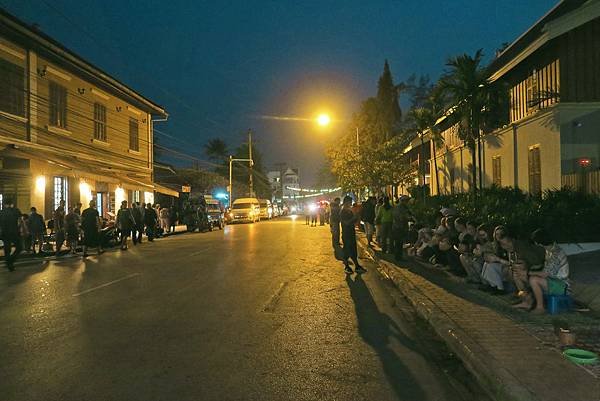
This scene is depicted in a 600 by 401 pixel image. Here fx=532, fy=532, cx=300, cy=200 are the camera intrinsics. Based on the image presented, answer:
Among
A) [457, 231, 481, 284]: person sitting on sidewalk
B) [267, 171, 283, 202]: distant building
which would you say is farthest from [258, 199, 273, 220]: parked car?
[267, 171, 283, 202]: distant building

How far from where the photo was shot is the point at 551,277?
7.46 meters

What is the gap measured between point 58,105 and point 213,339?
19438 millimetres

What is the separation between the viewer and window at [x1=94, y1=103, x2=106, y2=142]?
86.4 feet

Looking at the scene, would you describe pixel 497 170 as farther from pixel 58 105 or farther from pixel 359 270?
pixel 58 105

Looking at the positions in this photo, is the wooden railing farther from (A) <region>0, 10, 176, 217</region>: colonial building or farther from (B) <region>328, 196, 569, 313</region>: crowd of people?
(A) <region>0, 10, 176, 217</region>: colonial building

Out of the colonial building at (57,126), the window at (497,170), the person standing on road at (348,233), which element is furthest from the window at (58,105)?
the window at (497,170)

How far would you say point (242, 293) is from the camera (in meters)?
9.93

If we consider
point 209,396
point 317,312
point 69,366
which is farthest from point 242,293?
point 209,396

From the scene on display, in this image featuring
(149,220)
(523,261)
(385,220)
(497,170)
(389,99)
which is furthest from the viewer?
(389,99)

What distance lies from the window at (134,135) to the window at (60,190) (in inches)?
307

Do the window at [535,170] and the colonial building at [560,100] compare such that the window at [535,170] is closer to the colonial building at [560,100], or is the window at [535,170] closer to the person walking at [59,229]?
the colonial building at [560,100]

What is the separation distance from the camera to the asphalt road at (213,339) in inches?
197

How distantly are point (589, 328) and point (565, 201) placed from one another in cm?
792

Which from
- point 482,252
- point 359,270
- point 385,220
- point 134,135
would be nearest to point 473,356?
point 482,252
